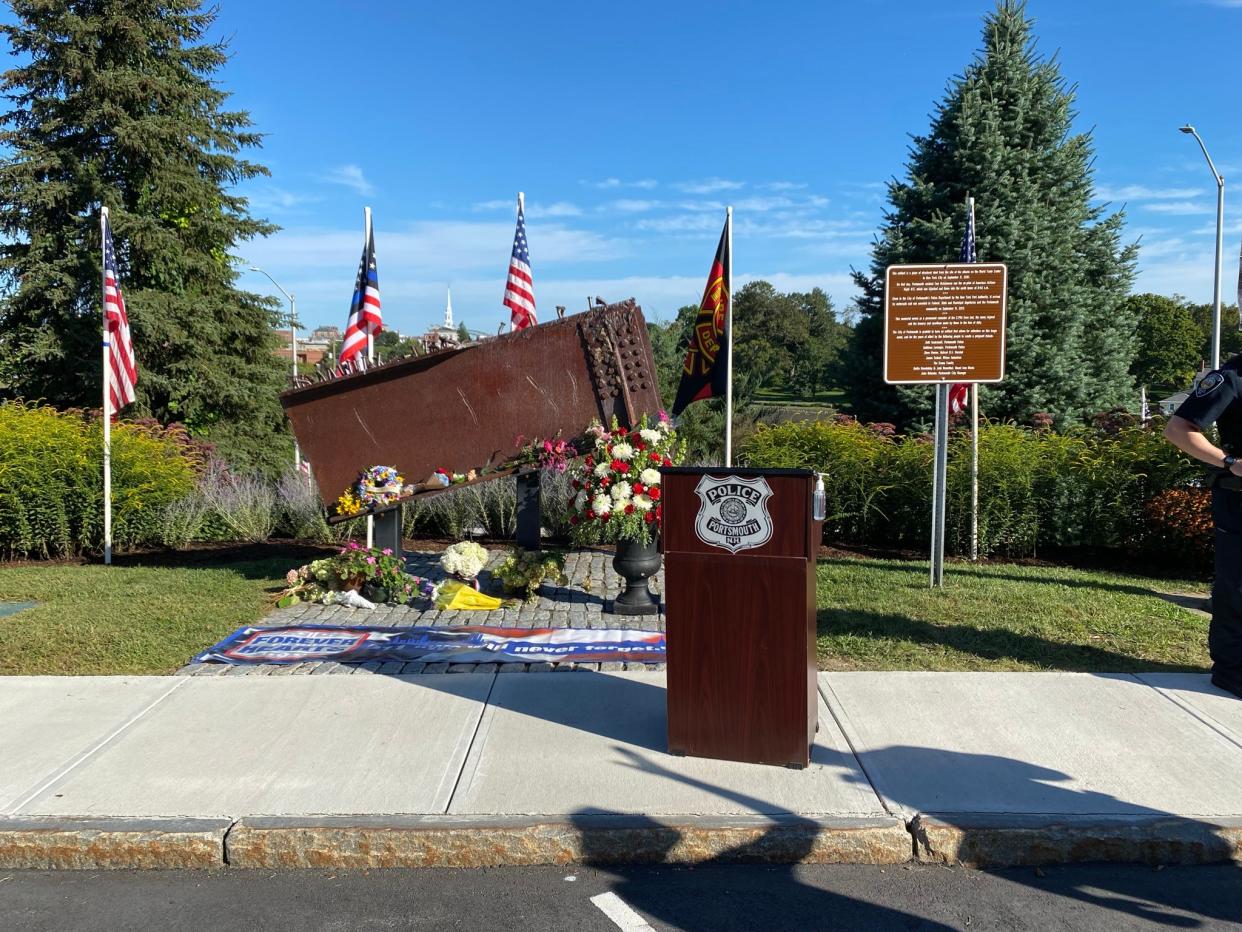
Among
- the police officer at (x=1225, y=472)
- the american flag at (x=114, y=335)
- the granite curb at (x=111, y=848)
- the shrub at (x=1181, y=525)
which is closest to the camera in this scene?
the granite curb at (x=111, y=848)

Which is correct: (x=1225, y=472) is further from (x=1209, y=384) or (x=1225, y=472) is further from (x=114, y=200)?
(x=114, y=200)

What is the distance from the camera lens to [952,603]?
25.3ft

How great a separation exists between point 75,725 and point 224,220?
18.1 metres

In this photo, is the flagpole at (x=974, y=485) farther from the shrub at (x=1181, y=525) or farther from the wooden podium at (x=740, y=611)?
the wooden podium at (x=740, y=611)

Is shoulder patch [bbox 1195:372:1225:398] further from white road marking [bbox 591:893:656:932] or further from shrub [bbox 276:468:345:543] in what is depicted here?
shrub [bbox 276:468:345:543]

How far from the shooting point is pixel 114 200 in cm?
1883

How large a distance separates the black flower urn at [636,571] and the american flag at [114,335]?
6.34 m

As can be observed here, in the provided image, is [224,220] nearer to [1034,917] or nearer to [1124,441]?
[1124,441]

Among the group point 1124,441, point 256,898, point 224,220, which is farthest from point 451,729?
point 224,220

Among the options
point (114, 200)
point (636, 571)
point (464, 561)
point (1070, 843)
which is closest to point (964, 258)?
point (636, 571)

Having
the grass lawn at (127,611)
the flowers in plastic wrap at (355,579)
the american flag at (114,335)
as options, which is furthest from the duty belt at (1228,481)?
the american flag at (114,335)

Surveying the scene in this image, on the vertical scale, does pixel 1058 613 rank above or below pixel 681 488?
below

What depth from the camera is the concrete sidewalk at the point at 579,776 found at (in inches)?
148

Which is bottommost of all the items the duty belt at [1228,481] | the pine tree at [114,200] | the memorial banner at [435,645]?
the memorial banner at [435,645]
